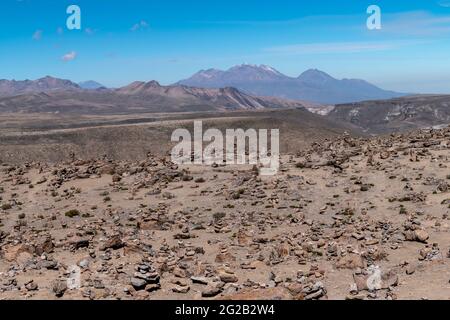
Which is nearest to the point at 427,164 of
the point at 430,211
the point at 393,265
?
the point at 430,211

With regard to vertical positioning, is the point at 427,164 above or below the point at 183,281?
above

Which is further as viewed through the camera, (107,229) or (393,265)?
(107,229)

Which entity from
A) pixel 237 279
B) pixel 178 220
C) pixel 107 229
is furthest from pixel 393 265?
pixel 107 229

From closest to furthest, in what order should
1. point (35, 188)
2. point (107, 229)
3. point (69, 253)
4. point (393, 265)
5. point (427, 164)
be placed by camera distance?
1. point (393, 265)
2. point (69, 253)
3. point (107, 229)
4. point (427, 164)
5. point (35, 188)

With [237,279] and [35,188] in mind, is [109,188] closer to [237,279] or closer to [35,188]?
[35,188]
